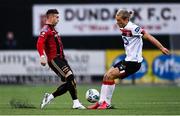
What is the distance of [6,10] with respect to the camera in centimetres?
3203

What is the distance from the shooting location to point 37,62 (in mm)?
29734

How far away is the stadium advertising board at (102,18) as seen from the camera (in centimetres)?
3219

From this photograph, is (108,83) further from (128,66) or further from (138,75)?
(138,75)

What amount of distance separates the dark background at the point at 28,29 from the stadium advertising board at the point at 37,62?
6.13 feet

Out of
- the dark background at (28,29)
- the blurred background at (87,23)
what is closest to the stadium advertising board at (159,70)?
the blurred background at (87,23)

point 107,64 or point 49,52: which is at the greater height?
point 49,52

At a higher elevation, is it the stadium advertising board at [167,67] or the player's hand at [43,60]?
the player's hand at [43,60]

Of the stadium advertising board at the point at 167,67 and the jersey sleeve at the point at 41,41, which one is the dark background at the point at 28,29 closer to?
the stadium advertising board at the point at 167,67

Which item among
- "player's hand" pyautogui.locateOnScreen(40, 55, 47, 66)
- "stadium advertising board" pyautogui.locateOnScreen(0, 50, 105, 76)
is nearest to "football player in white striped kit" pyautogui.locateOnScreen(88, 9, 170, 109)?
"player's hand" pyautogui.locateOnScreen(40, 55, 47, 66)

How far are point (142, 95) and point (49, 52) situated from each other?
20.4ft

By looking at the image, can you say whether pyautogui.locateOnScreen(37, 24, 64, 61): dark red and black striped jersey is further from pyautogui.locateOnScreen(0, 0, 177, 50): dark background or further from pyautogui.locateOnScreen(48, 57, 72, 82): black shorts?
pyautogui.locateOnScreen(0, 0, 177, 50): dark background

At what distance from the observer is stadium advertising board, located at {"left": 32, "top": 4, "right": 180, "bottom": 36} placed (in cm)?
3219

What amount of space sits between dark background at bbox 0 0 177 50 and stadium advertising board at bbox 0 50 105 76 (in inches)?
73.5

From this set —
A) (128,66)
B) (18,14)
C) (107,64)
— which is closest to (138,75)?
(107,64)
